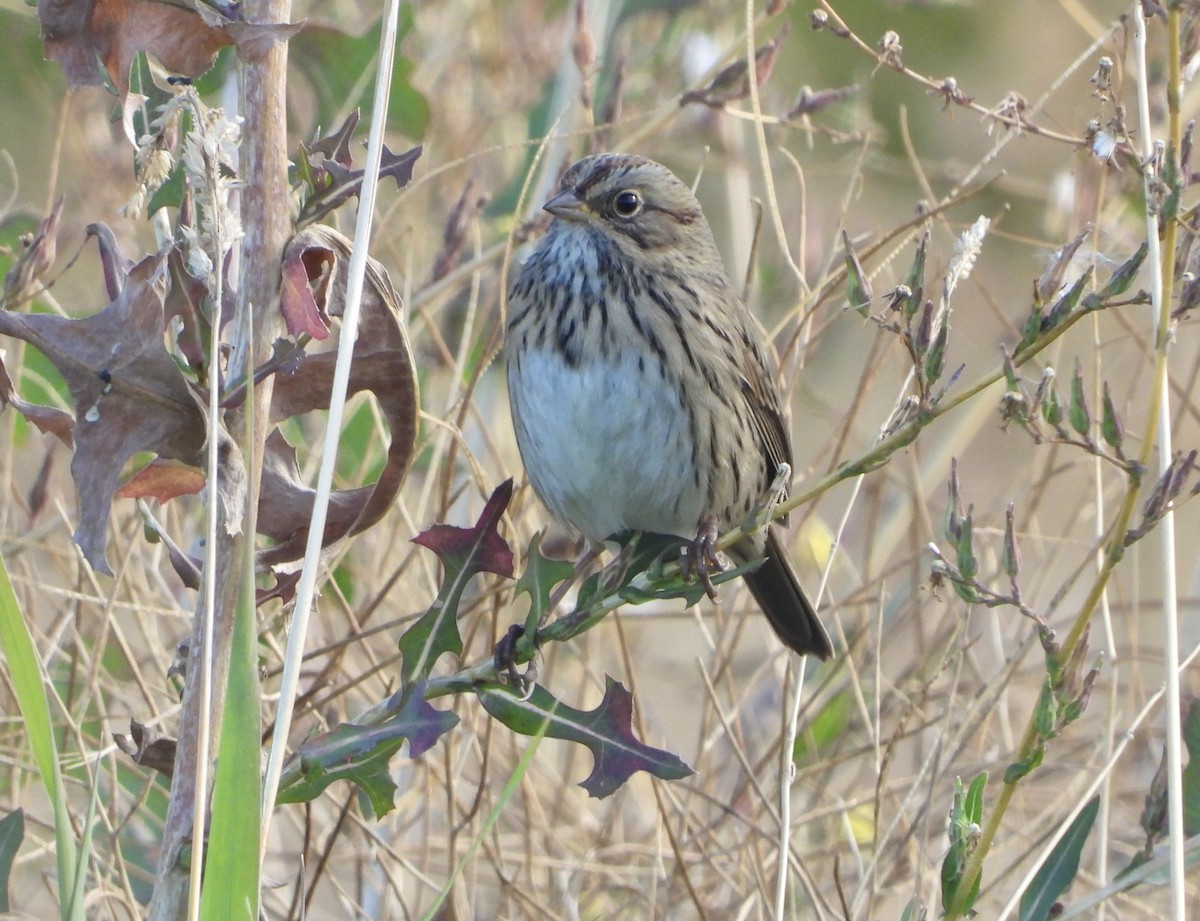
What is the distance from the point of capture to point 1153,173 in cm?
158

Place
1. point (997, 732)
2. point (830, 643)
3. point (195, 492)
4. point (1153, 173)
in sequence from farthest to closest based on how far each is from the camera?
point (997, 732)
point (830, 643)
point (195, 492)
point (1153, 173)

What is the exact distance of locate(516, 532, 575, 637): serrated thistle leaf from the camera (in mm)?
1903

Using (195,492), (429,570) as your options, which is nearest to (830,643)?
(429,570)

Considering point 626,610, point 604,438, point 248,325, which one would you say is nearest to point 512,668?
point 248,325

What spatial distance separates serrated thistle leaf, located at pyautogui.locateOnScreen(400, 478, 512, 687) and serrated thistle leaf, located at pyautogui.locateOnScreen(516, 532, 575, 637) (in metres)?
0.03

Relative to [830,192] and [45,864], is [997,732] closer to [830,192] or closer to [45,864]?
[45,864]

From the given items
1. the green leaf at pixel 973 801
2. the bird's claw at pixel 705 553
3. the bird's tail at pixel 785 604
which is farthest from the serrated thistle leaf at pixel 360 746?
the bird's tail at pixel 785 604

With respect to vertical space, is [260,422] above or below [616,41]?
below

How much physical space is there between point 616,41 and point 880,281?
1.00 meters

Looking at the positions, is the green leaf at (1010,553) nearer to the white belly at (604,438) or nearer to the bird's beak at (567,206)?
the white belly at (604,438)

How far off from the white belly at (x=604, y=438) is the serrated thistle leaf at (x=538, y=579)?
2.38ft

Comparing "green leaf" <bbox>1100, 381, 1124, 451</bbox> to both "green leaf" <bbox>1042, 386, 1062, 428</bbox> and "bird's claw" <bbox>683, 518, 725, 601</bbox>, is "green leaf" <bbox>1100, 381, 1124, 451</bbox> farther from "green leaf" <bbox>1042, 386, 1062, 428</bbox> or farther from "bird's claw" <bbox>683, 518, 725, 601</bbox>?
"bird's claw" <bbox>683, 518, 725, 601</bbox>

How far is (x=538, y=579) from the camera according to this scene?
1.93m

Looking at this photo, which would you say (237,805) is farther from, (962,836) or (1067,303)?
(1067,303)
